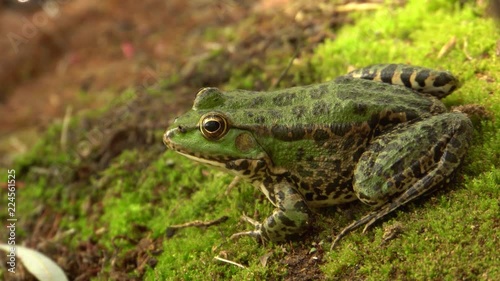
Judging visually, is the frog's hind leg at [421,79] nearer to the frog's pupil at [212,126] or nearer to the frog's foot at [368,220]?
the frog's foot at [368,220]

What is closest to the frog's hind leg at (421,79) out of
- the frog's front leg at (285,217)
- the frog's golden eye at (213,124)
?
the frog's front leg at (285,217)

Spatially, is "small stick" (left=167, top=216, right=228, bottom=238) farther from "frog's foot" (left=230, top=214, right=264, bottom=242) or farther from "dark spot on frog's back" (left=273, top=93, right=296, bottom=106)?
"dark spot on frog's back" (left=273, top=93, right=296, bottom=106)

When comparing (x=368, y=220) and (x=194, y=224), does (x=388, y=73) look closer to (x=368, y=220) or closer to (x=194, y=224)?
(x=368, y=220)

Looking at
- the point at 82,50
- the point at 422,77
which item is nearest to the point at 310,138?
the point at 422,77

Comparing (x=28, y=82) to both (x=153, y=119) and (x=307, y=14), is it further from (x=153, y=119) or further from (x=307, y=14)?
(x=307, y=14)

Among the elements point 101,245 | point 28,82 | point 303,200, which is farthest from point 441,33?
point 28,82
